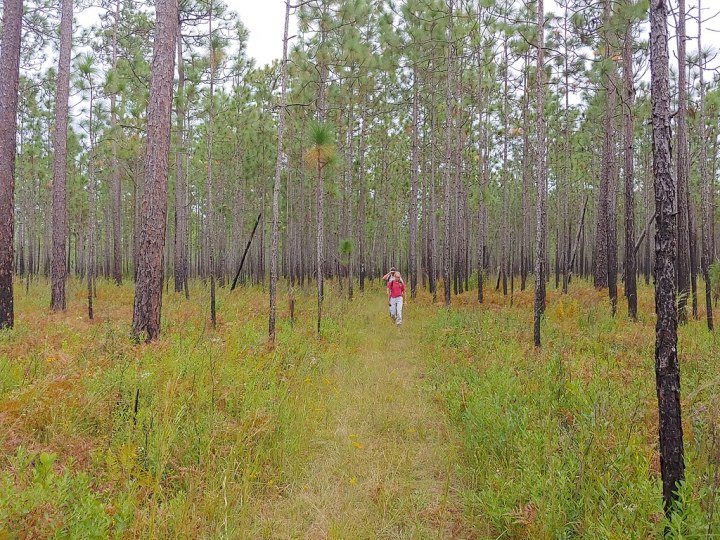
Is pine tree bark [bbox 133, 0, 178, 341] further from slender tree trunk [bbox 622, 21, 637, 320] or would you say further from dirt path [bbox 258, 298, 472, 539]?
slender tree trunk [bbox 622, 21, 637, 320]

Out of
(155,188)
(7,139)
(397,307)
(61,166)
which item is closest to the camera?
(155,188)

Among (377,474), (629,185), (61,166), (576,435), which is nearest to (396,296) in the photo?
(629,185)

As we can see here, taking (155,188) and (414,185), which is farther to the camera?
(414,185)

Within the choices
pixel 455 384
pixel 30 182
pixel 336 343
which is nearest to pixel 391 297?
pixel 336 343

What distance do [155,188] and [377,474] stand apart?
571 centimetres

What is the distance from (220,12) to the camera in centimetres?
1013

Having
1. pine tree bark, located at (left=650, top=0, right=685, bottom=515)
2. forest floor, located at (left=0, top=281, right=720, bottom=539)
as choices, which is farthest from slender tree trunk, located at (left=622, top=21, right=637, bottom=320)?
pine tree bark, located at (left=650, top=0, right=685, bottom=515)

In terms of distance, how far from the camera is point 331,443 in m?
4.11

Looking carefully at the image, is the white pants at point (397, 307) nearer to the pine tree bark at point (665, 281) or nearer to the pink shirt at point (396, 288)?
the pink shirt at point (396, 288)

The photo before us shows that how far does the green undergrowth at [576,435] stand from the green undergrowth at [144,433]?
174 centimetres

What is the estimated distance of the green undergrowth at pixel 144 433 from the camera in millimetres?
2498

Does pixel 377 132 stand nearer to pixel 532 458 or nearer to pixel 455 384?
pixel 455 384

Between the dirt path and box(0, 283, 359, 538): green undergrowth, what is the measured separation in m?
0.26

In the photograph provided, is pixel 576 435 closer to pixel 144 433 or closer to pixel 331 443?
pixel 331 443
